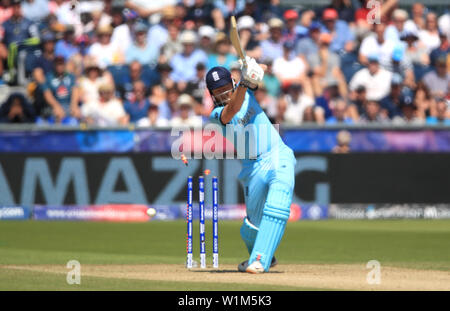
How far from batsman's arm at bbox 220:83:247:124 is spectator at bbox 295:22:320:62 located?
34.5ft

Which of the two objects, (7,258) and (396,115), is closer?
(7,258)

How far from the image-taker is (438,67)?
20.3 metres

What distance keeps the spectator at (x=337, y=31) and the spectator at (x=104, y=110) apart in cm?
493

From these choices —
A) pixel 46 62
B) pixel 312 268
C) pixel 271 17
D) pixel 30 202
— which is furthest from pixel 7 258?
pixel 271 17

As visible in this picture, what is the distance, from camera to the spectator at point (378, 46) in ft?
68.3

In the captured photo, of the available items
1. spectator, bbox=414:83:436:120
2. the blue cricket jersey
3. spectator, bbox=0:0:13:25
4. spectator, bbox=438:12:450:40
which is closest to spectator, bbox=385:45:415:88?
spectator, bbox=414:83:436:120

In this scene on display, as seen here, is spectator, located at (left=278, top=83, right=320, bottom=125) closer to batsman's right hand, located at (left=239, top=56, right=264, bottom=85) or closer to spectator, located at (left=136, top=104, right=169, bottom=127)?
spectator, located at (left=136, top=104, right=169, bottom=127)

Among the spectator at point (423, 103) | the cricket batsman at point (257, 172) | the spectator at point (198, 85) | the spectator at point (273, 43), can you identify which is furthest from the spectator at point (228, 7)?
the cricket batsman at point (257, 172)

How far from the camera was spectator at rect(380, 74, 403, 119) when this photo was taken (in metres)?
19.8

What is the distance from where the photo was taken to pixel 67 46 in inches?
800

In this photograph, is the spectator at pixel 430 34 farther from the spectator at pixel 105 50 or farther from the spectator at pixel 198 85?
the spectator at pixel 105 50

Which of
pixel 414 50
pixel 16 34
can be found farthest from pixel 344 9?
pixel 16 34

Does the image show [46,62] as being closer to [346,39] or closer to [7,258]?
[346,39]

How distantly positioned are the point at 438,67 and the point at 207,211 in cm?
584
